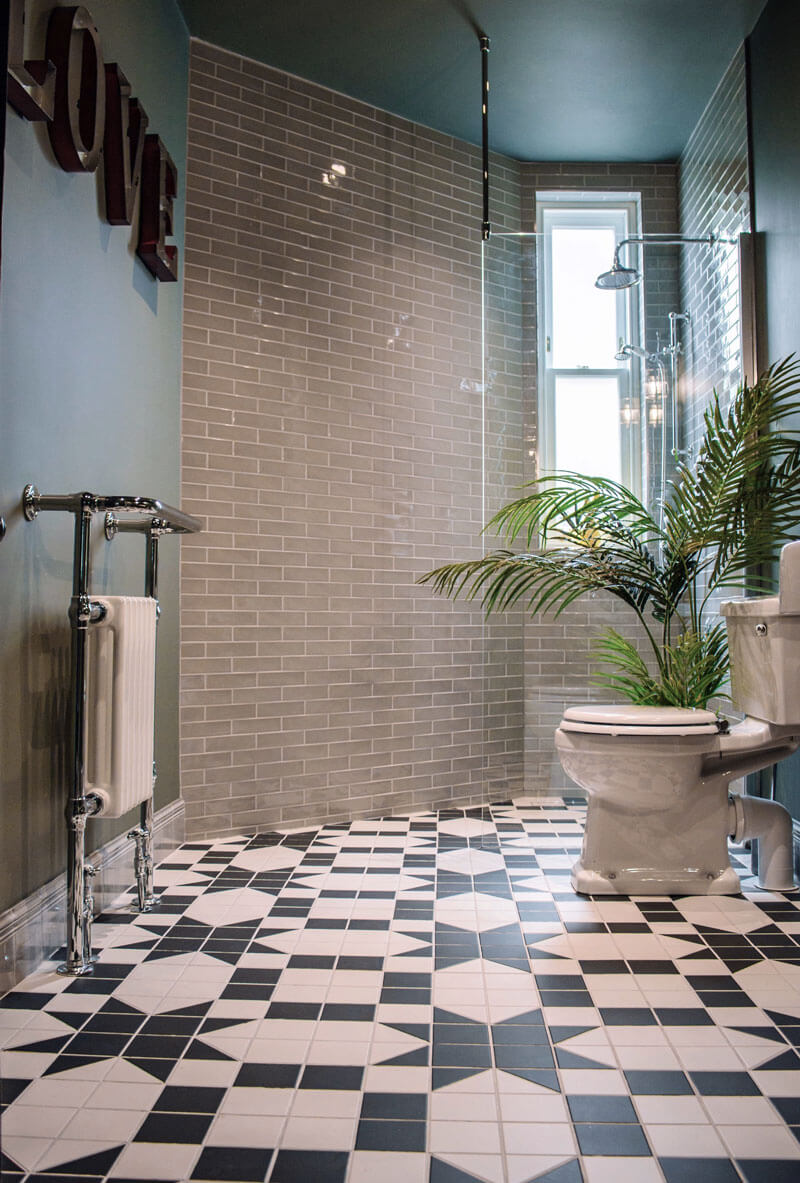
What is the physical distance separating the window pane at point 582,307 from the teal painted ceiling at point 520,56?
2.10ft

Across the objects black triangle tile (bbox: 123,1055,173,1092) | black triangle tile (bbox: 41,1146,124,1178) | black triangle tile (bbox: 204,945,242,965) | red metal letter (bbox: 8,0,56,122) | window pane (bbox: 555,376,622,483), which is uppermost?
red metal letter (bbox: 8,0,56,122)

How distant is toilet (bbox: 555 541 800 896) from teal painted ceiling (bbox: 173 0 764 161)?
2160 mm

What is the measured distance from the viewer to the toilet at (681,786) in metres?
2.54

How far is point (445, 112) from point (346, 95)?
1.39 feet

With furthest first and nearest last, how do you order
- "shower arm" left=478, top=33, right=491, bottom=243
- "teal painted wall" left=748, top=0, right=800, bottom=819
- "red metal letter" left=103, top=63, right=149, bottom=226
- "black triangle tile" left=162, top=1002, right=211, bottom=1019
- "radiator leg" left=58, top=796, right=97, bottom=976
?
"shower arm" left=478, top=33, right=491, bottom=243 < "teal painted wall" left=748, top=0, right=800, bottom=819 < "red metal letter" left=103, top=63, right=149, bottom=226 < "radiator leg" left=58, top=796, right=97, bottom=976 < "black triangle tile" left=162, top=1002, right=211, bottom=1019

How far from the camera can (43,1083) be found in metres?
1.54

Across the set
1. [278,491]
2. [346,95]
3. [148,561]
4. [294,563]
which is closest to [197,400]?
[278,491]

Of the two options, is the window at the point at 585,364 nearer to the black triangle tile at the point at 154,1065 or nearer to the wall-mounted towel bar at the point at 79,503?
the wall-mounted towel bar at the point at 79,503

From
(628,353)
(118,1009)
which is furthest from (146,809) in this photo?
(628,353)

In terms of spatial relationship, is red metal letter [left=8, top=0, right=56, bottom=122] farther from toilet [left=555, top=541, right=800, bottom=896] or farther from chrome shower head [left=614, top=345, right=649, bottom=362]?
chrome shower head [left=614, top=345, right=649, bottom=362]

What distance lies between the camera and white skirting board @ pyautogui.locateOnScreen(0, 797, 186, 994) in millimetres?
1911

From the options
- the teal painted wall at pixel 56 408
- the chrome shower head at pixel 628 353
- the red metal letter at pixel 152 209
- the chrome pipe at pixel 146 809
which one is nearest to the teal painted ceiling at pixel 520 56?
the teal painted wall at pixel 56 408

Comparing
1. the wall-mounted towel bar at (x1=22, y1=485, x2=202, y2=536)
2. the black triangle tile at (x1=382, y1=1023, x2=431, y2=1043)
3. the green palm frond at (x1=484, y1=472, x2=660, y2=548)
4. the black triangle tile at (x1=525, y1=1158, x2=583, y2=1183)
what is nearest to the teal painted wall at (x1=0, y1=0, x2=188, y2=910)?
the wall-mounted towel bar at (x1=22, y1=485, x2=202, y2=536)

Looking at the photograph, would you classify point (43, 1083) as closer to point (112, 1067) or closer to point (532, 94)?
point (112, 1067)
